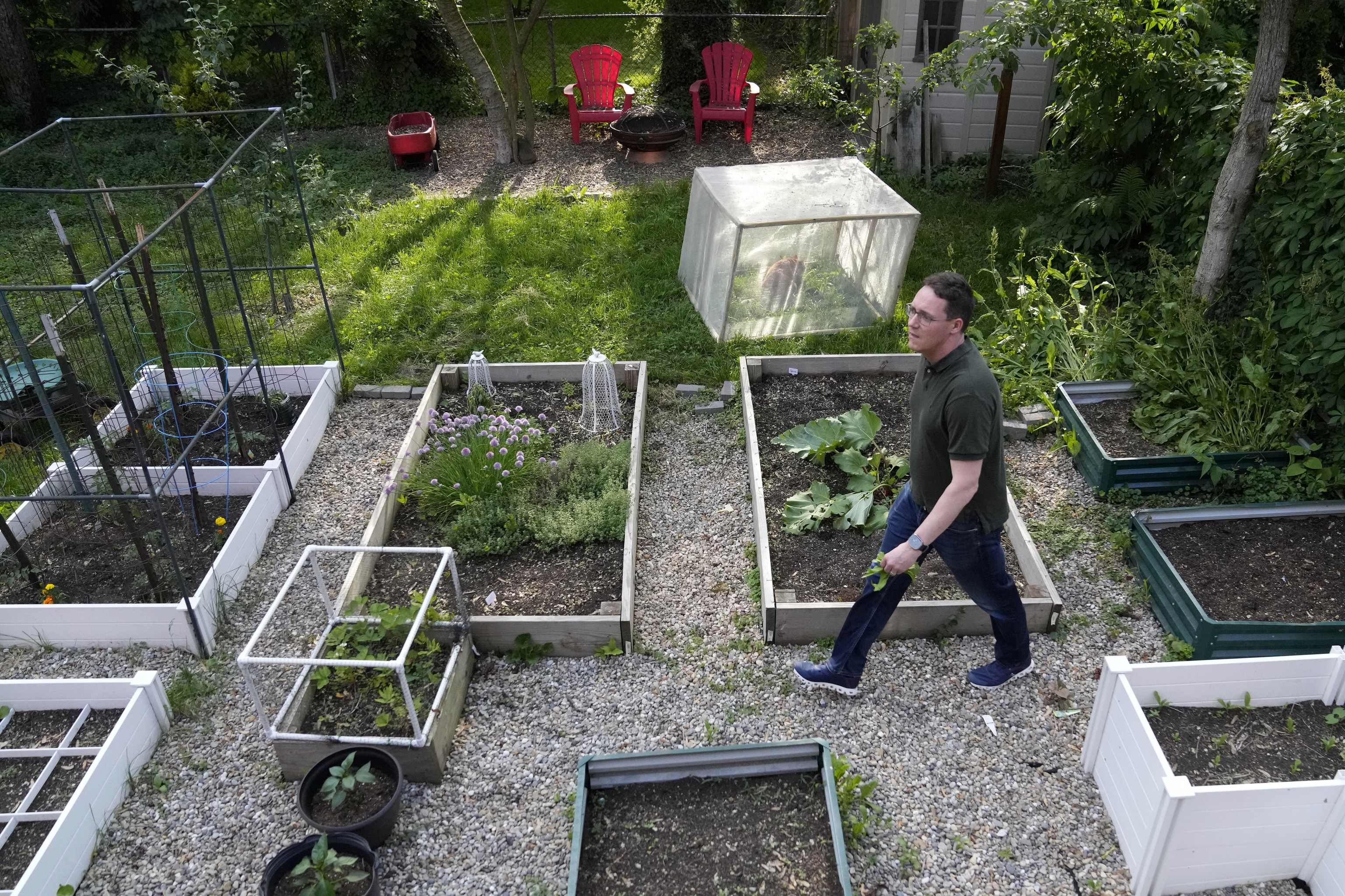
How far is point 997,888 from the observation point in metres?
3.24

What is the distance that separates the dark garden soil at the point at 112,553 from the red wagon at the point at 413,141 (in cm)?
593

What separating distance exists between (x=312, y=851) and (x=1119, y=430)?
15.7 ft

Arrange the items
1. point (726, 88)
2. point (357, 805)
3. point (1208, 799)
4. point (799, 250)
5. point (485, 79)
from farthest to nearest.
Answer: point (726, 88) → point (485, 79) → point (799, 250) → point (357, 805) → point (1208, 799)

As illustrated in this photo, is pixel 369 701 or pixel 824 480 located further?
pixel 824 480

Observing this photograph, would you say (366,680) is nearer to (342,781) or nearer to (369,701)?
(369,701)

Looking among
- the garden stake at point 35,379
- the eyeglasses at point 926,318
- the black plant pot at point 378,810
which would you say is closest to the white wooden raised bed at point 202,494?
the garden stake at point 35,379

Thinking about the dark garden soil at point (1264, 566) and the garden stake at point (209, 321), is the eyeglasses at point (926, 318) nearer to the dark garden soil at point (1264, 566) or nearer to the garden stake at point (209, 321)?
the dark garden soil at point (1264, 566)

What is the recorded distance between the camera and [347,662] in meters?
3.52

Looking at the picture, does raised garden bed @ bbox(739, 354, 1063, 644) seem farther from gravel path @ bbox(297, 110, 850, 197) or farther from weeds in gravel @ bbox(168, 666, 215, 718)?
gravel path @ bbox(297, 110, 850, 197)

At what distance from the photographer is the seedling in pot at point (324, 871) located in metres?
3.07

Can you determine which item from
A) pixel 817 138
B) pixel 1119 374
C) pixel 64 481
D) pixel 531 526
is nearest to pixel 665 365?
pixel 531 526

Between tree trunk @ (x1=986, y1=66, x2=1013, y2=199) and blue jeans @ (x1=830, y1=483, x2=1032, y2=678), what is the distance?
5.72m

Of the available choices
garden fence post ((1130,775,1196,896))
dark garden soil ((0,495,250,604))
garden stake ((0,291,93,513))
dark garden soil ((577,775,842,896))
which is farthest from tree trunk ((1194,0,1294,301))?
garden stake ((0,291,93,513))

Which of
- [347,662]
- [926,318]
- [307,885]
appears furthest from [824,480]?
[307,885]
